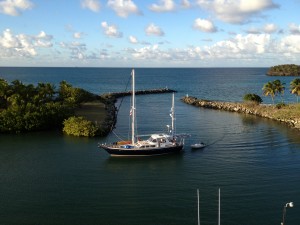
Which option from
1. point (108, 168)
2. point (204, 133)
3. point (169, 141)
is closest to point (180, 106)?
point (204, 133)

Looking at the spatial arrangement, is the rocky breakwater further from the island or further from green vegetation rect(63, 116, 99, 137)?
→ green vegetation rect(63, 116, 99, 137)

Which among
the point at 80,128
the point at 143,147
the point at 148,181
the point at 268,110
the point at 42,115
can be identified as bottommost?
the point at 148,181

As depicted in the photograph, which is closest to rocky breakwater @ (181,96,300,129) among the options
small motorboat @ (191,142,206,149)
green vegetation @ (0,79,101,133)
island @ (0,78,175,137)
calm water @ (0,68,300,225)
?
calm water @ (0,68,300,225)

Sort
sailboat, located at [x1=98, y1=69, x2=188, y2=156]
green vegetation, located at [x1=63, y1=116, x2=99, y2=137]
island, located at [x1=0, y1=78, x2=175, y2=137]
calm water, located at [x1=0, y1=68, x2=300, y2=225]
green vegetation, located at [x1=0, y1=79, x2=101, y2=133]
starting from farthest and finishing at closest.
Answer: green vegetation, located at [x1=0, y1=79, x2=101, y2=133], island, located at [x1=0, y1=78, x2=175, y2=137], green vegetation, located at [x1=63, y1=116, x2=99, y2=137], sailboat, located at [x1=98, y1=69, x2=188, y2=156], calm water, located at [x1=0, y1=68, x2=300, y2=225]

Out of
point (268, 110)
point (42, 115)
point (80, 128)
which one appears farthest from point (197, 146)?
point (268, 110)

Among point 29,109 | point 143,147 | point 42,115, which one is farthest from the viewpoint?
point 29,109

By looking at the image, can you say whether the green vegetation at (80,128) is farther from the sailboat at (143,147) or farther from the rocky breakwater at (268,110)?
the rocky breakwater at (268,110)

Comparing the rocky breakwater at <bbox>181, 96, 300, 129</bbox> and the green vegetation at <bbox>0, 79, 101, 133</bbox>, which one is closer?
the green vegetation at <bbox>0, 79, 101, 133</bbox>

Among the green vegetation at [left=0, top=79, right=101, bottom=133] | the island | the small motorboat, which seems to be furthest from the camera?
the green vegetation at [left=0, top=79, right=101, bottom=133]

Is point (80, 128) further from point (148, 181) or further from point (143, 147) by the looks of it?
point (148, 181)
